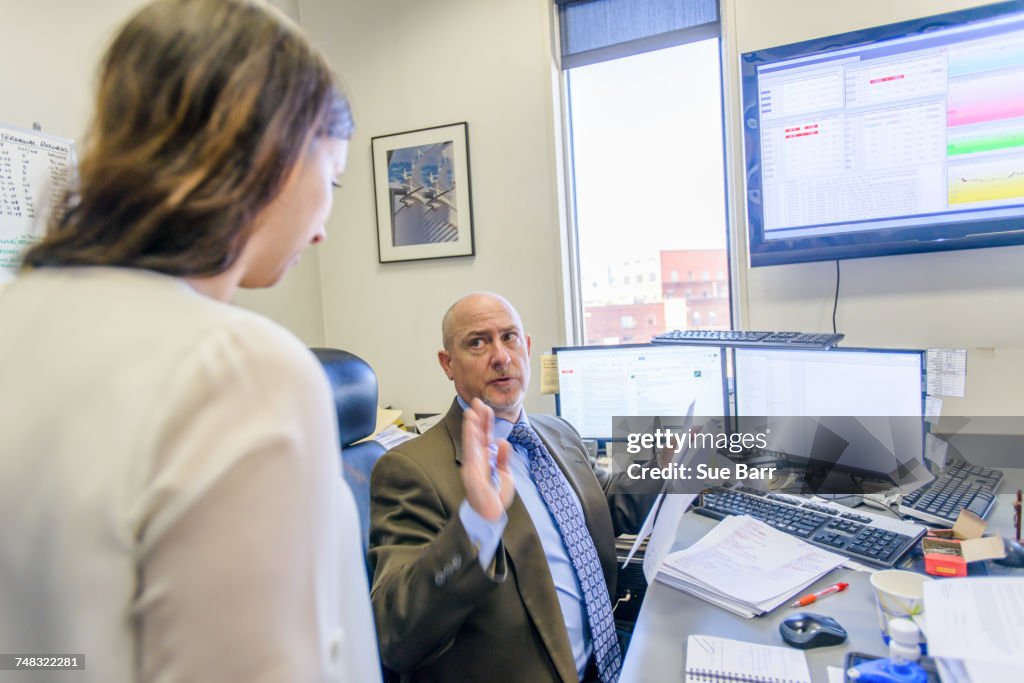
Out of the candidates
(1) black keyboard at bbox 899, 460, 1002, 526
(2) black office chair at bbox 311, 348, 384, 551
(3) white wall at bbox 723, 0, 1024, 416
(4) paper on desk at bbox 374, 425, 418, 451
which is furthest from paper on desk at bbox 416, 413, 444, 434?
(1) black keyboard at bbox 899, 460, 1002, 526

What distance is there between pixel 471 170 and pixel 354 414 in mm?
1335

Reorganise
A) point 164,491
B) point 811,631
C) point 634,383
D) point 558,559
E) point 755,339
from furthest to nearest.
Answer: point 634,383 → point 755,339 → point 558,559 → point 811,631 → point 164,491

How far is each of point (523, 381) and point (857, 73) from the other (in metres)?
1.41

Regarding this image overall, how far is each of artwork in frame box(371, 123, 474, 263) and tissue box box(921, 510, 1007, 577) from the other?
186 cm

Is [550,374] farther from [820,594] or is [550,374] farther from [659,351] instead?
[820,594]

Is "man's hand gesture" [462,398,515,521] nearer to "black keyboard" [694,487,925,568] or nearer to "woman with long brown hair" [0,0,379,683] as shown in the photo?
"woman with long brown hair" [0,0,379,683]

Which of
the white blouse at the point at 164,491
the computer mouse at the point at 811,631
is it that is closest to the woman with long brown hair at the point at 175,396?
the white blouse at the point at 164,491

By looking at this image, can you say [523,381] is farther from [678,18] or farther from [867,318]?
[678,18]

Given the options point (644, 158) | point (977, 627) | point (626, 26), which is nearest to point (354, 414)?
point (977, 627)

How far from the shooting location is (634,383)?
2059 mm

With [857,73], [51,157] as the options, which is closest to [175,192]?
[51,157]

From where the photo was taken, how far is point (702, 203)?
2373 mm

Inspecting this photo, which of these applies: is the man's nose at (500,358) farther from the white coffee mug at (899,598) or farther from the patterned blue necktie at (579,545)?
the white coffee mug at (899,598)

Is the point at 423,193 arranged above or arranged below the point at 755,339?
above
